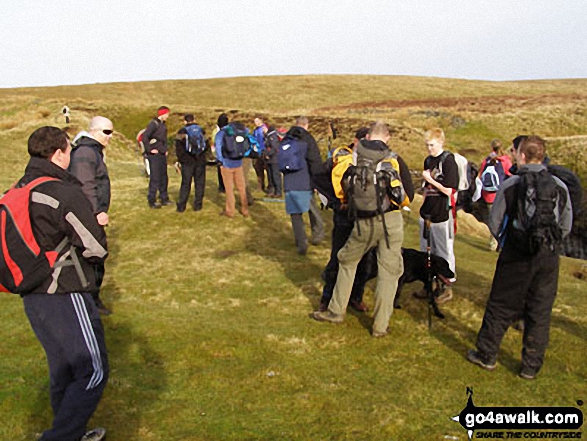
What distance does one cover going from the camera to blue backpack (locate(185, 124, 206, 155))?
13.3 meters

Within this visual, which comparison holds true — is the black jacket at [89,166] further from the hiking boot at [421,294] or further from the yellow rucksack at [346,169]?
the hiking boot at [421,294]

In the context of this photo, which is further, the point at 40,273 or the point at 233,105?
the point at 233,105

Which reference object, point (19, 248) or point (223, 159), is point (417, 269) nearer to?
point (19, 248)

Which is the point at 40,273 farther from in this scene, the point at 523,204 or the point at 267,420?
the point at 523,204

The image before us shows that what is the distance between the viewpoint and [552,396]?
551cm

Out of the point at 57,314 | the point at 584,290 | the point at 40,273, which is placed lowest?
the point at 584,290

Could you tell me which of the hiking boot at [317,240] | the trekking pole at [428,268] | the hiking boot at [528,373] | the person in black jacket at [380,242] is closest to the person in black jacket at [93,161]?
the person in black jacket at [380,242]

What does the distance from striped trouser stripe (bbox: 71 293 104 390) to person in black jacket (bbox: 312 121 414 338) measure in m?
3.56

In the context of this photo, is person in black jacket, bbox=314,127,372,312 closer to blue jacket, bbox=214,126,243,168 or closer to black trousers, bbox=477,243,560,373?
black trousers, bbox=477,243,560,373

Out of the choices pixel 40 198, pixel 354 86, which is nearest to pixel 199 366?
pixel 40 198

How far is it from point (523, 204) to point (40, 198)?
15.3 ft

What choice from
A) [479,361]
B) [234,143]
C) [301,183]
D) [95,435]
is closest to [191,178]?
[234,143]

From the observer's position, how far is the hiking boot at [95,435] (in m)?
4.48

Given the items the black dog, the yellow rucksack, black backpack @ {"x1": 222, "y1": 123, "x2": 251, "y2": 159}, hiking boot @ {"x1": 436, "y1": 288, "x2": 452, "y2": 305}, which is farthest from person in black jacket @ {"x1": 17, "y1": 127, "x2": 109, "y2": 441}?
black backpack @ {"x1": 222, "y1": 123, "x2": 251, "y2": 159}
